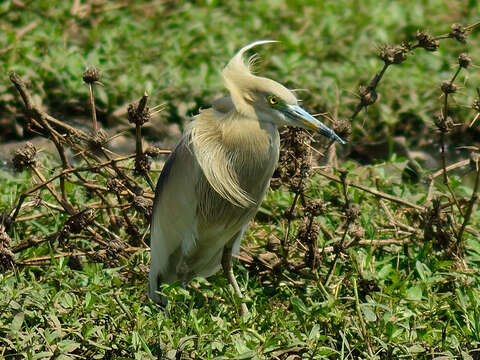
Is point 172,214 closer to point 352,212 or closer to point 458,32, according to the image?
point 352,212

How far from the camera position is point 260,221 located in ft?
14.5

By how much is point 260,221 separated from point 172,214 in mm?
854

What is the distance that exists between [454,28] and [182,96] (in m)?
2.44

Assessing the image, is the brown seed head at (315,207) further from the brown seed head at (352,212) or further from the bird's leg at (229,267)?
the bird's leg at (229,267)

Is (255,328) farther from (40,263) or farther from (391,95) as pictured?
(391,95)

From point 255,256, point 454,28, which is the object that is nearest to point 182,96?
point 255,256

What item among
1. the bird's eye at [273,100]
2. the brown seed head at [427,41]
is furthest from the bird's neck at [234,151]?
the brown seed head at [427,41]

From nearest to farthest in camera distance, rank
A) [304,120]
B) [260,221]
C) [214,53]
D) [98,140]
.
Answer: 1. [304,120]
2. [98,140]
3. [260,221]
4. [214,53]

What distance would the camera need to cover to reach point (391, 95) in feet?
19.3

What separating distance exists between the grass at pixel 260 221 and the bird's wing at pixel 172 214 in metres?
0.14

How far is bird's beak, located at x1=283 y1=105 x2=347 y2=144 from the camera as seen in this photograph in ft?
10.6

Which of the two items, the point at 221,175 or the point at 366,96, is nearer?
the point at 221,175

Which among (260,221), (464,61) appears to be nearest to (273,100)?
(464,61)

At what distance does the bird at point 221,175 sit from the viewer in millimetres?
3332
